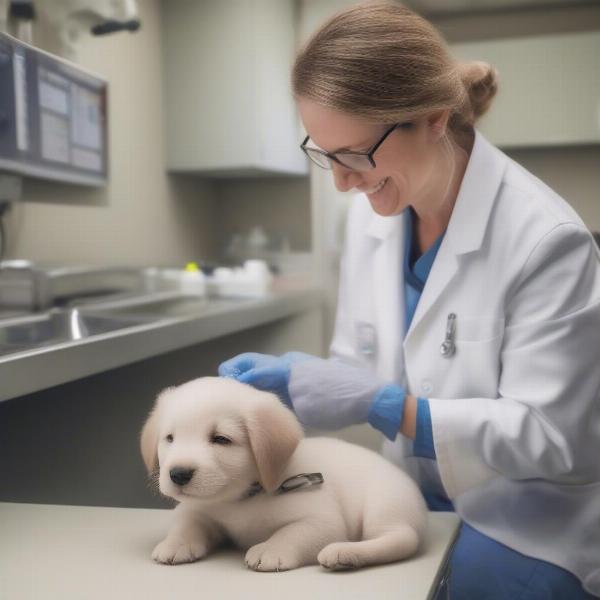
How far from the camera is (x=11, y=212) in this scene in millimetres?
1926

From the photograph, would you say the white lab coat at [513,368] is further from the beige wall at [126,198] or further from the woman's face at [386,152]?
the beige wall at [126,198]

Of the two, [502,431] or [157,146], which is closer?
[502,431]

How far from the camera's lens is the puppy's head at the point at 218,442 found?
0.71m

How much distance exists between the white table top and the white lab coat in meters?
0.18

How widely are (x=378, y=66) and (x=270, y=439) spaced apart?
481 millimetres

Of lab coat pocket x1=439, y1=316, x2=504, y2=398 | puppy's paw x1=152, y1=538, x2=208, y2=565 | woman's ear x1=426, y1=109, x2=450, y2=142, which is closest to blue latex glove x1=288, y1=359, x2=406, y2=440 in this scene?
lab coat pocket x1=439, y1=316, x2=504, y2=398

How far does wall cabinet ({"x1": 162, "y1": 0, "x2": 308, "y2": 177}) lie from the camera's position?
8.54ft

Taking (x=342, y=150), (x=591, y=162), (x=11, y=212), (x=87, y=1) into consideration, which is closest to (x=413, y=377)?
(x=342, y=150)

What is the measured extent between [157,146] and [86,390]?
1642 millimetres

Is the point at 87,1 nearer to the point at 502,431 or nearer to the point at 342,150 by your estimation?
the point at 342,150

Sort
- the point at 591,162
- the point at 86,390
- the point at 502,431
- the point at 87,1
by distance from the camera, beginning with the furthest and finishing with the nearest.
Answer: the point at 87,1, the point at 591,162, the point at 86,390, the point at 502,431

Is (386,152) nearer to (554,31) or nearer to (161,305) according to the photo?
(161,305)

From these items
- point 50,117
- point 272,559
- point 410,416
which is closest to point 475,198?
point 410,416

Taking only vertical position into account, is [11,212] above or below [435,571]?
above
